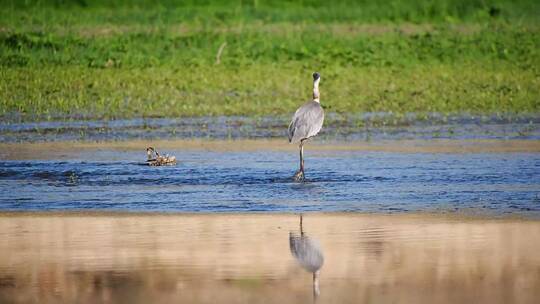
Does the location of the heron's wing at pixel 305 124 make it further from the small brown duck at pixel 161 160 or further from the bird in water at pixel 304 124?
the small brown duck at pixel 161 160

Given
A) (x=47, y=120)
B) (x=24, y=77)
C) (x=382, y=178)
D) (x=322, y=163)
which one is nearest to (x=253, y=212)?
(x=382, y=178)

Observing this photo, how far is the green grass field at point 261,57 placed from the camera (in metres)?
22.0

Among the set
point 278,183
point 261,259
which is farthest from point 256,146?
point 261,259

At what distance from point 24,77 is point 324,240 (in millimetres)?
16454

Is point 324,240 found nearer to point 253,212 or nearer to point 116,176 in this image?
point 253,212

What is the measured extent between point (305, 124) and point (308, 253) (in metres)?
5.53

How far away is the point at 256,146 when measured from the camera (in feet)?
55.2

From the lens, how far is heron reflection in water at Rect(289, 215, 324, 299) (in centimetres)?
853

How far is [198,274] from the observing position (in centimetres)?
855

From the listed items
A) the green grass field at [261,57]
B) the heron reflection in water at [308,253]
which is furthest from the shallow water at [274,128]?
the heron reflection in water at [308,253]

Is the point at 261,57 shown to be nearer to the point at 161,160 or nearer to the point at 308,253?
the point at 161,160

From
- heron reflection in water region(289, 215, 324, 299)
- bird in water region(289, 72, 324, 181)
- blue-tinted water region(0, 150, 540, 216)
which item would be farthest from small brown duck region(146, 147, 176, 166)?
heron reflection in water region(289, 215, 324, 299)

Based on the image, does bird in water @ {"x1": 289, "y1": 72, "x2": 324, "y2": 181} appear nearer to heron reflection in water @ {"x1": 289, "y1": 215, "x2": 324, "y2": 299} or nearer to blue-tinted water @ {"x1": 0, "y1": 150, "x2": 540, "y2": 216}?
blue-tinted water @ {"x1": 0, "y1": 150, "x2": 540, "y2": 216}

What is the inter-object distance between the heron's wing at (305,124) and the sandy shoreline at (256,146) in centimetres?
149
